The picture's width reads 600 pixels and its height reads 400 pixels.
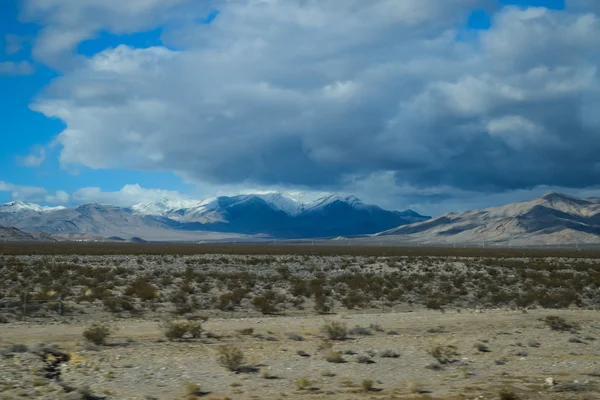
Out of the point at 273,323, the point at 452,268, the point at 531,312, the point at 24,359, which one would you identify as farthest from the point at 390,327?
the point at 452,268

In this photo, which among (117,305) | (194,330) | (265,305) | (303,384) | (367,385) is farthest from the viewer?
(265,305)

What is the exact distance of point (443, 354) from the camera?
18953 millimetres

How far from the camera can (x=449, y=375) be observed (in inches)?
666

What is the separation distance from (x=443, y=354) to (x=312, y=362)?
13.4 feet

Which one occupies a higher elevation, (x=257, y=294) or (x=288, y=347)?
(x=257, y=294)

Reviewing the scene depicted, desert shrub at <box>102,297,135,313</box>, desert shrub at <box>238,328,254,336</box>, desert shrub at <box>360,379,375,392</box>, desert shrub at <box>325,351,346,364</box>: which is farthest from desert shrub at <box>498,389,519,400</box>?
desert shrub at <box>102,297,135,313</box>

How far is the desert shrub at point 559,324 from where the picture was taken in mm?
24142

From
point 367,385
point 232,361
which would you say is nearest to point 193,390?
point 232,361

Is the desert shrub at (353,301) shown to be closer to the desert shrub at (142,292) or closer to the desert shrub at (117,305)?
the desert shrub at (142,292)

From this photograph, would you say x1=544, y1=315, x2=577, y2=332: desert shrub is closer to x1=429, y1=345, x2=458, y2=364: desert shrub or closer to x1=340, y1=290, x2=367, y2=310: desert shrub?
x1=429, y1=345, x2=458, y2=364: desert shrub

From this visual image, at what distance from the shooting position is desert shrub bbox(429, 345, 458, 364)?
18.3 metres

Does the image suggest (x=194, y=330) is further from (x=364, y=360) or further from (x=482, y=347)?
(x=482, y=347)

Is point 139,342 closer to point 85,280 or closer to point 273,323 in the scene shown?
point 273,323

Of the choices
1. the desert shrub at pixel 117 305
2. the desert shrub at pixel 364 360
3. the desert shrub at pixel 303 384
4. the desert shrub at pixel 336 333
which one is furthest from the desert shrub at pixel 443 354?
the desert shrub at pixel 117 305
